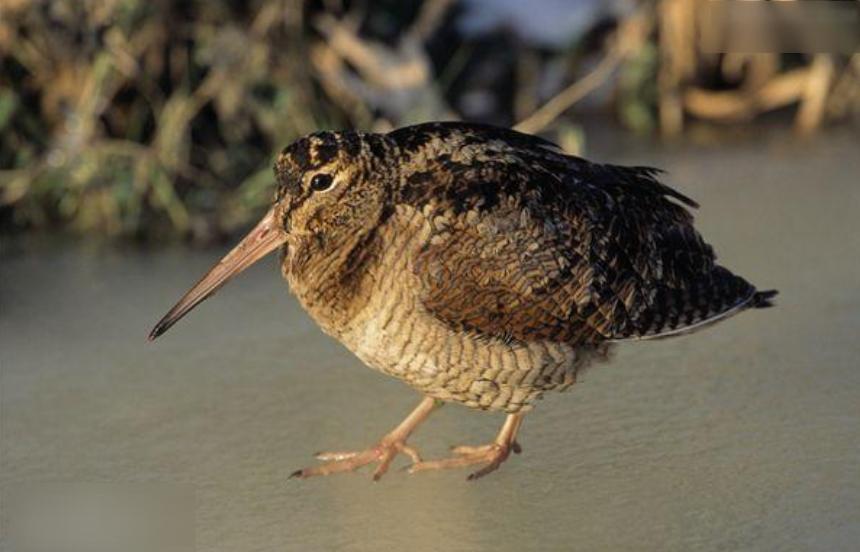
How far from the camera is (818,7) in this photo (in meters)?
6.49

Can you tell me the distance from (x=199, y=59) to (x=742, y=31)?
→ 7.36 ft

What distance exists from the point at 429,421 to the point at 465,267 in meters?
0.73

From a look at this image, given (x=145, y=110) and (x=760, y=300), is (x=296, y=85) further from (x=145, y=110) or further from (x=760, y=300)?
(x=760, y=300)

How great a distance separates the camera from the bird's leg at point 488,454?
3.74 metres

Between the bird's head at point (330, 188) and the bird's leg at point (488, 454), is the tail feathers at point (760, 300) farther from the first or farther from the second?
the bird's head at point (330, 188)

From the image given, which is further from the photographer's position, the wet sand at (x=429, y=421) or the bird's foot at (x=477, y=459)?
the bird's foot at (x=477, y=459)

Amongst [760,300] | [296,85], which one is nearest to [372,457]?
[760,300]

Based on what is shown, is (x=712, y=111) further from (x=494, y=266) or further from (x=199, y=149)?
(x=494, y=266)

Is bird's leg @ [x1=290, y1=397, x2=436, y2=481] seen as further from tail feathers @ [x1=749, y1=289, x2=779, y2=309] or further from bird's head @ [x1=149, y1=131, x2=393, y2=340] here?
tail feathers @ [x1=749, y1=289, x2=779, y2=309]

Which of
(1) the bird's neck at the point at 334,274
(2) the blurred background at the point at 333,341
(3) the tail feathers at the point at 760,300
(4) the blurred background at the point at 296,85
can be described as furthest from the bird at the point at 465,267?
(4) the blurred background at the point at 296,85

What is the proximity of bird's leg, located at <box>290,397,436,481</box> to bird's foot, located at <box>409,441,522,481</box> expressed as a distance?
4cm

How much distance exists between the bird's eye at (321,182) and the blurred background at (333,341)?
665 millimetres

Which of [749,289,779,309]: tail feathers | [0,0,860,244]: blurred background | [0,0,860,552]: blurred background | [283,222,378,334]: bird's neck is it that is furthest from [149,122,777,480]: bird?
[0,0,860,244]: blurred background

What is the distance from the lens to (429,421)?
4.12 metres
